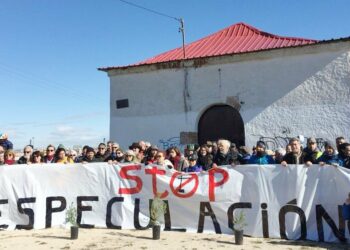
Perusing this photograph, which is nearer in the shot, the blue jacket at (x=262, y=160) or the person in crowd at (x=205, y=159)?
the blue jacket at (x=262, y=160)

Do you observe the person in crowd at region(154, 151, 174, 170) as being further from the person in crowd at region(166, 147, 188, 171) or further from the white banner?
the person in crowd at region(166, 147, 188, 171)

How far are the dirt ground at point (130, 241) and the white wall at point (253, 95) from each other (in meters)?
6.46

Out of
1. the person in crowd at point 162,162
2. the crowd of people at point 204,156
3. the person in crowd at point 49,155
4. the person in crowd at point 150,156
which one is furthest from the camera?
the person in crowd at point 49,155

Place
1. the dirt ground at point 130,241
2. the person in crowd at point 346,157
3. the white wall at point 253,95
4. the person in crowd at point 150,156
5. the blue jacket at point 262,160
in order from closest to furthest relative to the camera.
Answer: the dirt ground at point 130,241
the person in crowd at point 346,157
the blue jacket at point 262,160
the person in crowd at point 150,156
the white wall at point 253,95

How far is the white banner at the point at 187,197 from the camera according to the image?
22.9ft

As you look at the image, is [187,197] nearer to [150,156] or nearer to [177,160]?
[177,160]

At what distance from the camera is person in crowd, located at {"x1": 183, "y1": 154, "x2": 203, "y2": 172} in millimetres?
8086

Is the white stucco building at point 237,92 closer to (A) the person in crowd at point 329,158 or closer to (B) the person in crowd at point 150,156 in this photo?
(B) the person in crowd at point 150,156

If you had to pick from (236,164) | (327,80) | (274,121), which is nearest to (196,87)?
(274,121)

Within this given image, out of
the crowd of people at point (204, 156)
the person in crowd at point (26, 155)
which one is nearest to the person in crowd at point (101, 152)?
the crowd of people at point (204, 156)

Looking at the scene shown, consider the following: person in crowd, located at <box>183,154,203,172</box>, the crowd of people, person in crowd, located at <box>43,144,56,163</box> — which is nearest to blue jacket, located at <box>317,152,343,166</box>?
the crowd of people

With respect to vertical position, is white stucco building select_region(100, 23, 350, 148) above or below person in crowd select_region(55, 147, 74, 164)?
above

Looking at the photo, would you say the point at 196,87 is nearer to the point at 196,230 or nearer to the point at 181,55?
the point at 181,55

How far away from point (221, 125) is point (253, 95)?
1492mm
